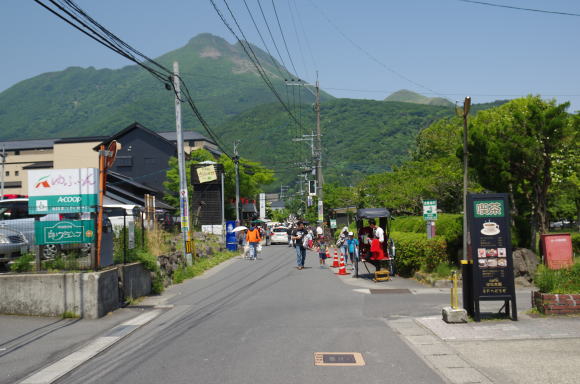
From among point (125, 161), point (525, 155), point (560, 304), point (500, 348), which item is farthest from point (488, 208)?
point (125, 161)

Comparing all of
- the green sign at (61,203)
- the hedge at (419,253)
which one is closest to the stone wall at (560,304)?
the hedge at (419,253)

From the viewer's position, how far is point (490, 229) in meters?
10.4

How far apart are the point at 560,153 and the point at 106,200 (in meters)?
29.2

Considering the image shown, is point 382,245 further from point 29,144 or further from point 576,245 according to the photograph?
point 29,144

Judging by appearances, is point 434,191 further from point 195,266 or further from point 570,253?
point 570,253

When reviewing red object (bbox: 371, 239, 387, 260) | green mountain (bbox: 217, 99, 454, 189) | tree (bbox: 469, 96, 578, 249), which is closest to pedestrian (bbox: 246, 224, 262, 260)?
red object (bbox: 371, 239, 387, 260)

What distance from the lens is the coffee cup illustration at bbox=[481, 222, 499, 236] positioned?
407 inches

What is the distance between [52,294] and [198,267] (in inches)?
459

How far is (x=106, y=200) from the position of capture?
39.3 meters

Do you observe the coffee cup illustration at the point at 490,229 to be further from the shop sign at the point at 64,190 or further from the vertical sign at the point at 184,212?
the vertical sign at the point at 184,212

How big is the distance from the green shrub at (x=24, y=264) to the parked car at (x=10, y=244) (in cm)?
112

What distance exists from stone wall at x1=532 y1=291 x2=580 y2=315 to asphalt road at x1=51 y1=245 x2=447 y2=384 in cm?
266

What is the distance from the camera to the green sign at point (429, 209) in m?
18.5

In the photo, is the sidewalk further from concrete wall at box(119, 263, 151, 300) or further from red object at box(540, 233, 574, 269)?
concrete wall at box(119, 263, 151, 300)
